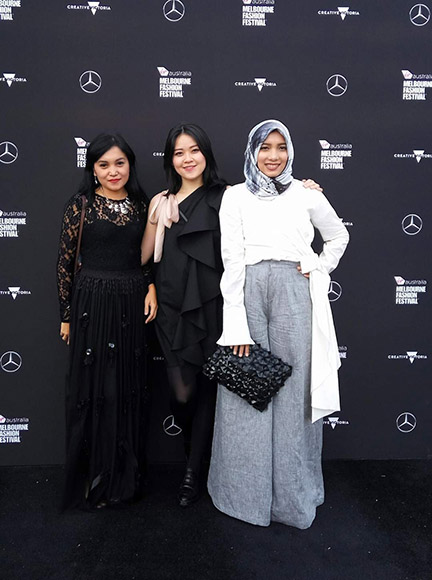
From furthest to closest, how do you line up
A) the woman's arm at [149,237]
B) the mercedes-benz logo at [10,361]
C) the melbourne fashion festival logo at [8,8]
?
the mercedes-benz logo at [10,361] → the melbourne fashion festival logo at [8,8] → the woman's arm at [149,237]

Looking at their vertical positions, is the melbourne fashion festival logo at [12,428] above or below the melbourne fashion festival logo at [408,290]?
below

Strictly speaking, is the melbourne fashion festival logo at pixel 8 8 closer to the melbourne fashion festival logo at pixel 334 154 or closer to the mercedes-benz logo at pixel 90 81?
the mercedes-benz logo at pixel 90 81

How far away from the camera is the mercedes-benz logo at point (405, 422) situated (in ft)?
9.98

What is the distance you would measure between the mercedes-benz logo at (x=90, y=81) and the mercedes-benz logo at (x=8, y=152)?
53 centimetres

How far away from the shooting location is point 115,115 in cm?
276

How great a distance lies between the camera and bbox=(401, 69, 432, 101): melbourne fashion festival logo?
2.80 m

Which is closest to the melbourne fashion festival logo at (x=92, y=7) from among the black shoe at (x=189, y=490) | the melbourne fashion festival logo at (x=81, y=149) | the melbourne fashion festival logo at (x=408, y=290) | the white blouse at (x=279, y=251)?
the melbourne fashion festival logo at (x=81, y=149)

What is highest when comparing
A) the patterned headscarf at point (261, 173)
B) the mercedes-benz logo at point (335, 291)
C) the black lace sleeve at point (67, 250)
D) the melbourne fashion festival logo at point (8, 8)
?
the melbourne fashion festival logo at point (8, 8)

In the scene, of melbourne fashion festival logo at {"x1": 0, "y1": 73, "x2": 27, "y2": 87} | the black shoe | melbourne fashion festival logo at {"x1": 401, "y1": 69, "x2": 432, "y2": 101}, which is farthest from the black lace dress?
melbourne fashion festival logo at {"x1": 401, "y1": 69, "x2": 432, "y2": 101}

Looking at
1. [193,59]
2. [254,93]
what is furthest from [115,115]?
[254,93]

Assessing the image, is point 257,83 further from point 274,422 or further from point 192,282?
point 274,422

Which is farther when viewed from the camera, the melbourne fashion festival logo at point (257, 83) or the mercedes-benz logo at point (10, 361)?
the mercedes-benz logo at point (10, 361)

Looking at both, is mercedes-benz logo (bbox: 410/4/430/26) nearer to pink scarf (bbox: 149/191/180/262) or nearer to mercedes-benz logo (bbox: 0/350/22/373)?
pink scarf (bbox: 149/191/180/262)

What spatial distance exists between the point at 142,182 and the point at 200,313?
3.19 feet
